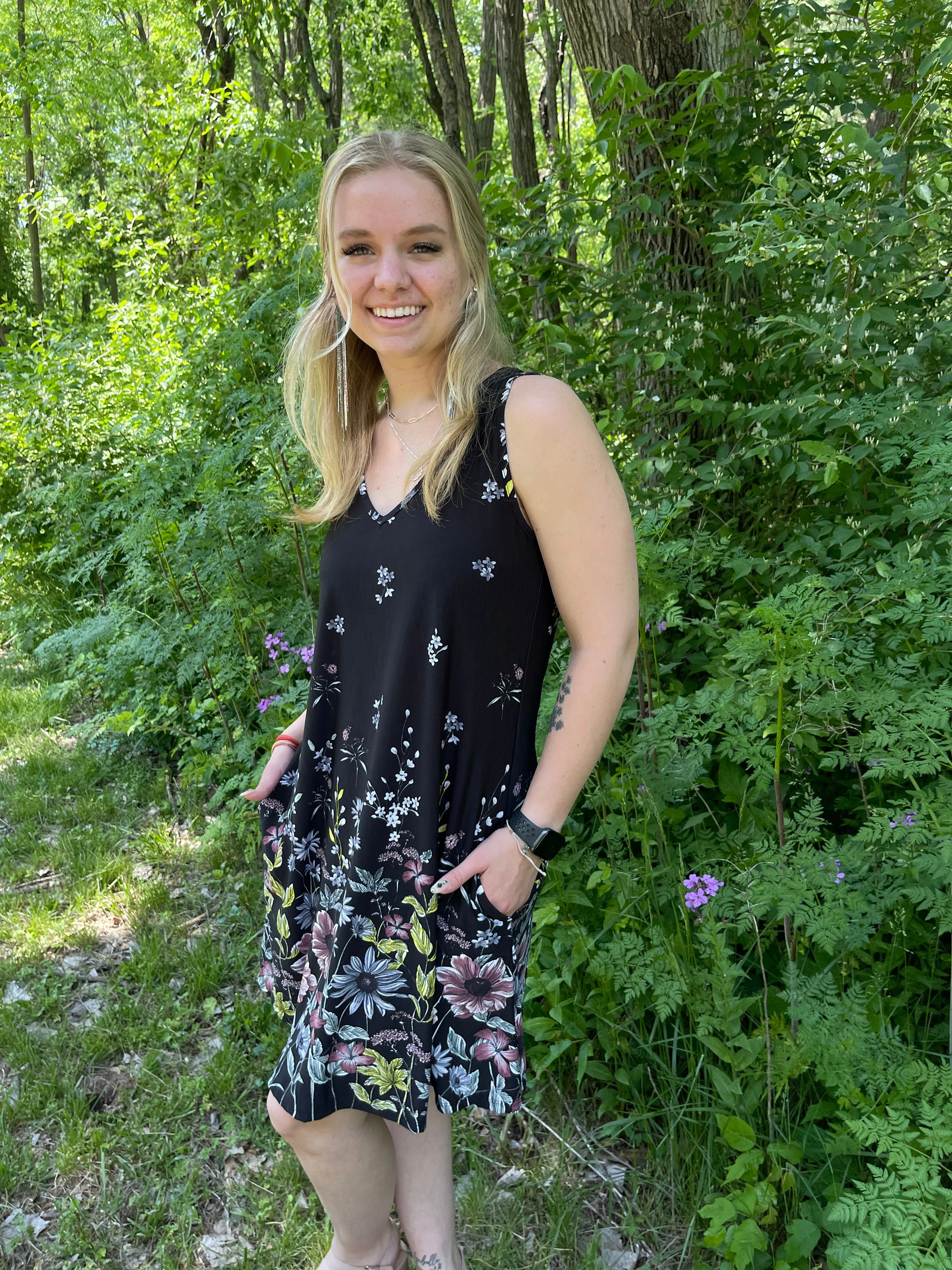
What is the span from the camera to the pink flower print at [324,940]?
1.76m

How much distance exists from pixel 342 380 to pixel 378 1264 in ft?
6.25

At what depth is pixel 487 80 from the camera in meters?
7.90

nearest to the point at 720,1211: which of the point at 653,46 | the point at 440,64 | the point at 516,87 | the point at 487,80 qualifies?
the point at 653,46

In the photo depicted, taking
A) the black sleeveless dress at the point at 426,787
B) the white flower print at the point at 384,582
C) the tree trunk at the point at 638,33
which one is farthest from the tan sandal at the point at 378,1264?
the tree trunk at the point at 638,33

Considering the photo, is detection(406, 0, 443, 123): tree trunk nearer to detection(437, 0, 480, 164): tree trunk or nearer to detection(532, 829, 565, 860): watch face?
detection(437, 0, 480, 164): tree trunk

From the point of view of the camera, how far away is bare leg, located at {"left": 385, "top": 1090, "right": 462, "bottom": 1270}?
1.93 m

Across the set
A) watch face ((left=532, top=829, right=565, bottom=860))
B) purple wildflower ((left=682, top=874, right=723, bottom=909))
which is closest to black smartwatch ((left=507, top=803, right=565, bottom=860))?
watch face ((left=532, top=829, right=565, bottom=860))

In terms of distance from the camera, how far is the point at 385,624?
1.64 m

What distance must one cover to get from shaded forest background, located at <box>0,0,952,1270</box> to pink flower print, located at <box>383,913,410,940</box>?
2.10ft

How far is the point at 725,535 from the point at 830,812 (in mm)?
822

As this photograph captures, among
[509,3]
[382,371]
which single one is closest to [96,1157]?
[382,371]

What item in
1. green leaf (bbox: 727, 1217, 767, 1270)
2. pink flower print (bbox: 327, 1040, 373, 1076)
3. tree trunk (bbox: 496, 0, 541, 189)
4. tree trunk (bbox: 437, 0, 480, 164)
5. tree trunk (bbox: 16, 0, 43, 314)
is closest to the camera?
pink flower print (bbox: 327, 1040, 373, 1076)

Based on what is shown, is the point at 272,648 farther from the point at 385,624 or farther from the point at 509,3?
the point at 509,3

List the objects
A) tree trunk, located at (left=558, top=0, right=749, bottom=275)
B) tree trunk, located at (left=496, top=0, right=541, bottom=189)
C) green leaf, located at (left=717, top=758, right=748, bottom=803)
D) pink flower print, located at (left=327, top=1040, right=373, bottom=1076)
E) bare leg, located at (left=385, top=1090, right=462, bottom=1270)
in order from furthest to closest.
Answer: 1. tree trunk, located at (left=496, top=0, right=541, bottom=189)
2. tree trunk, located at (left=558, top=0, right=749, bottom=275)
3. green leaf, located at (left=717, top=758, right=748, bottom=803)
4. bare leg, located at (left=385, top=1090, right=462, bottom=1270)
5. pink flower print, located at (left=327, top=1040, right=373, bottom=1076)
